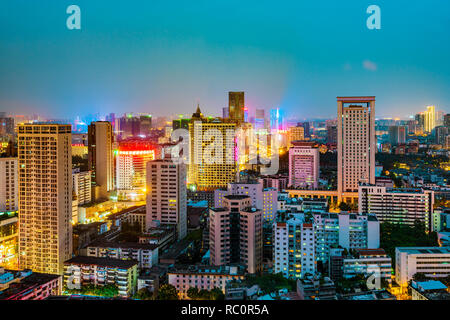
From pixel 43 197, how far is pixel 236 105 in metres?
8.63

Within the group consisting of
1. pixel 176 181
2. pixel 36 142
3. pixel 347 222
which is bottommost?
pixel 347 222

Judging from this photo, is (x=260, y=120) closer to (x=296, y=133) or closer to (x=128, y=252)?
(x=296, y=133)

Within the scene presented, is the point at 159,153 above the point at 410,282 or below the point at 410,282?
above

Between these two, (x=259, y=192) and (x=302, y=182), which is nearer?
(x=259, y=192)

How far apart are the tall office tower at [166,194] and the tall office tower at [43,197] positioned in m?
1.57

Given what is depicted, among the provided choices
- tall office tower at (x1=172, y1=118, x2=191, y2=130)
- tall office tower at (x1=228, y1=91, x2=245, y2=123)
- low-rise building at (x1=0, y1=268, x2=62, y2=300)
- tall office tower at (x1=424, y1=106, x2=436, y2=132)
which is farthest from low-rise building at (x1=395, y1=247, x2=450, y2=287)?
tall office tower at (x1=172, y1=118, x2=191, y2=130)

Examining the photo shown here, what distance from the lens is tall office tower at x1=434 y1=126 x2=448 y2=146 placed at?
1157cm

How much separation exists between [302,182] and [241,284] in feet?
23.9

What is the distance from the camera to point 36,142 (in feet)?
17.0

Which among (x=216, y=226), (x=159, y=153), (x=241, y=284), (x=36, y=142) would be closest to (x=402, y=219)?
(x=216, y=226)

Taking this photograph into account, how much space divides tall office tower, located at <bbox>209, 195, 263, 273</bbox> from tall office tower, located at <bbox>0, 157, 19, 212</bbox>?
4146 mm

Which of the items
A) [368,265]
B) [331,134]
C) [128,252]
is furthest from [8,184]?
[331,134]

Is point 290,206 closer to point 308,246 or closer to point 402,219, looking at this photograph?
point 402,219

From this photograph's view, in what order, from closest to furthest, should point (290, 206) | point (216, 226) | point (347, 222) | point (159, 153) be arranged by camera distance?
point (216, 226) < point (347, 222) < point (290, 206) < point (159, 153)
